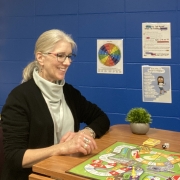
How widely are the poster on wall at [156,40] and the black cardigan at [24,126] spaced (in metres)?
0.84

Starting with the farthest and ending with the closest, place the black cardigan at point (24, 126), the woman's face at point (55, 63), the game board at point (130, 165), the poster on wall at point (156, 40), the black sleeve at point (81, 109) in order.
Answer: the poster on wall at point (156, 40) < the black sleeve at point (81, 109) < the woman's face at point (55, 63) < the black cardigan at point (24, 126) < the game board at point (130, 165)

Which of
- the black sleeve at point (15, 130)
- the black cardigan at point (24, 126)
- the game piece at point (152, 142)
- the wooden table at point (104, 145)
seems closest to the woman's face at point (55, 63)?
the black cardigan at point (24, 126)

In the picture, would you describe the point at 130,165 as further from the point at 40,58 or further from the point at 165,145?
the point at 40,58

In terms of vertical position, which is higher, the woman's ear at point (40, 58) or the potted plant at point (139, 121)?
the woman's ear at point (40, 58)

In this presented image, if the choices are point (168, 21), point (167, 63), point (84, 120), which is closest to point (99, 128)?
point (84, 120)

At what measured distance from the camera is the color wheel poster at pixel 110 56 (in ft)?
7.64

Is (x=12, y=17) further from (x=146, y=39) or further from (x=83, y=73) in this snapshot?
(x=146, y=39)

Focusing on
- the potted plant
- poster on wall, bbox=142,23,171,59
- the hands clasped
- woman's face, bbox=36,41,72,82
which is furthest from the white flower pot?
poster on wall, bbox=142,23,171,59

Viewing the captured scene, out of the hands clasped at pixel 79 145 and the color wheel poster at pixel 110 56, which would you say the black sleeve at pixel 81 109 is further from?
the color wheel poster at pixel 110 56

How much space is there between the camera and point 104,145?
4.65 feet

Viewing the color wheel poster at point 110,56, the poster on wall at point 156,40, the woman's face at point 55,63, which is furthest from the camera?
the color wheel poster at point 110,56

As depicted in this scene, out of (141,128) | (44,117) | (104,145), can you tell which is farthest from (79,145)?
(141,128)

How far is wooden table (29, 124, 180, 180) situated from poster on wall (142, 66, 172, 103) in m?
0.57

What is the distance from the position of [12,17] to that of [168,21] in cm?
139
